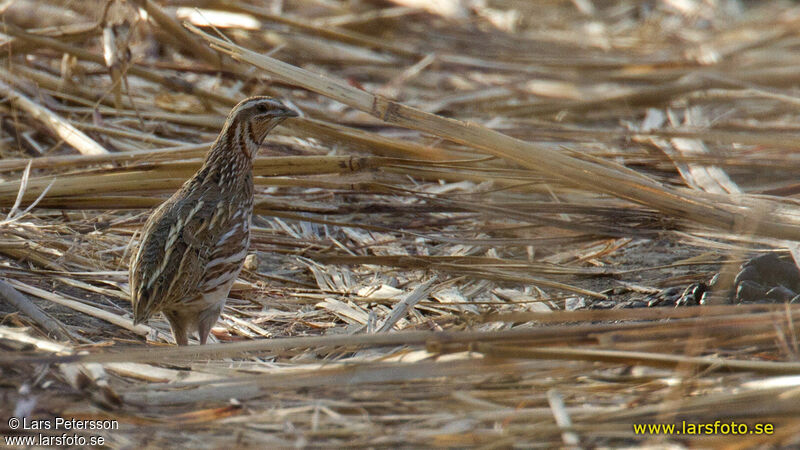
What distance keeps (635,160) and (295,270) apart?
8.69 ft

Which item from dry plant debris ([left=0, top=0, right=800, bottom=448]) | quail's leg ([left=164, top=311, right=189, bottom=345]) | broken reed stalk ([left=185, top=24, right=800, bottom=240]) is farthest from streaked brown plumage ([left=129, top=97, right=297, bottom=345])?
broken reed stalk ([left=185, top=24, right=800, bottom=240])

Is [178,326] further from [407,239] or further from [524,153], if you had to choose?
[524,153]

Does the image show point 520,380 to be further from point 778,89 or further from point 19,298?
point 778,89

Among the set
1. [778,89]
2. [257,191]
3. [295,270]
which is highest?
[778,89]

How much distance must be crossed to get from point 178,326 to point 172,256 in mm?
512

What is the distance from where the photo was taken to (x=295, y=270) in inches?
250

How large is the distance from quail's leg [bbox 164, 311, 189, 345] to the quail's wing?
9.3 inches

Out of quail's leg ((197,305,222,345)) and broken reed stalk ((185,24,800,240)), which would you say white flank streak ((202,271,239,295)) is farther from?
broken reed stalk ((185,24,800,240))

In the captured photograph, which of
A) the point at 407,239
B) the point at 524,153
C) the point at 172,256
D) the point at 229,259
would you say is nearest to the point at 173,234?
the point at 172,256

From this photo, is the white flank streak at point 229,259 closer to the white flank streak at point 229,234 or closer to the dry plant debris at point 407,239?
the white flank streak at point 229,234

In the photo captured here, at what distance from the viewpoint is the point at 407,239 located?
259 inches

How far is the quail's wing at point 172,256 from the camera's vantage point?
4.85 meters

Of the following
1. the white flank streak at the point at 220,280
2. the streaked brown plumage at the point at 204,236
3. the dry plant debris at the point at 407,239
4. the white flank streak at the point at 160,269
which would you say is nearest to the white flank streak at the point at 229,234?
the streaked brown plumage at the point at 204,236

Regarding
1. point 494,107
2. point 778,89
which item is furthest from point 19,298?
point 778,89
